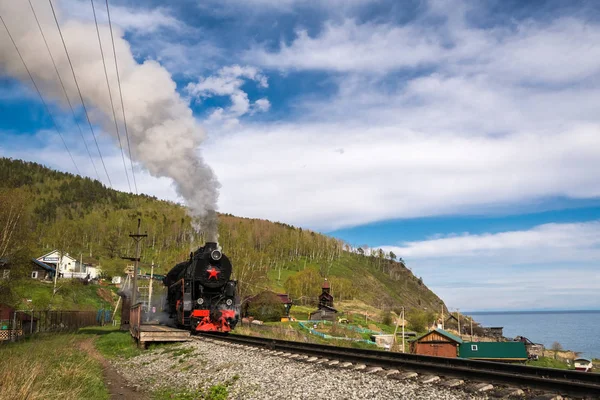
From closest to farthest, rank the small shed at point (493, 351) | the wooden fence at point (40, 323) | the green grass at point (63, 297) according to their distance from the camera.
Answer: the wooden fence at point (40, 323)
the small shed at point (493, 351)
the green grass at point (63, 297)

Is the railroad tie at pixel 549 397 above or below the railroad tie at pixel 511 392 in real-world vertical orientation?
above

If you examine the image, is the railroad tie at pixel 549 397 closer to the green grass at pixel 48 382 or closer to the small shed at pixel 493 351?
the green grass at pixel 48 382

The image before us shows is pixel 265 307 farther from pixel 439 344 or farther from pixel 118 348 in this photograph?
pixel 118 348

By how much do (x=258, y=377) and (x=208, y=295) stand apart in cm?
1489

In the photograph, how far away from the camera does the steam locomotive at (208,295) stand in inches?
1005

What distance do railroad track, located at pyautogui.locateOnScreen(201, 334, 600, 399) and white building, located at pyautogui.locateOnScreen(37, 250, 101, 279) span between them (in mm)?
88017

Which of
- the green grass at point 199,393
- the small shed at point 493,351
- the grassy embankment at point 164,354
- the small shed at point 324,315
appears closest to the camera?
the green grass at point 199,393

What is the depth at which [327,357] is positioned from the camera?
46.9ft

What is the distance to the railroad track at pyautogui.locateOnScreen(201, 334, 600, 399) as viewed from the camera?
8.20 meters

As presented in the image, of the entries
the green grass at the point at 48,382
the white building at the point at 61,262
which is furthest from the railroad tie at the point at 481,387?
the white building at the point at 61,262

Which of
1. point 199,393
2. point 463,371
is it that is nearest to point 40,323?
point 199,393

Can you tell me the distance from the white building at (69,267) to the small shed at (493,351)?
76027 mm

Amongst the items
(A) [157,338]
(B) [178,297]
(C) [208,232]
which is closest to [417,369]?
(A) [157,338]

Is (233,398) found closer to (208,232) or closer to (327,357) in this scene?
(327,357)
